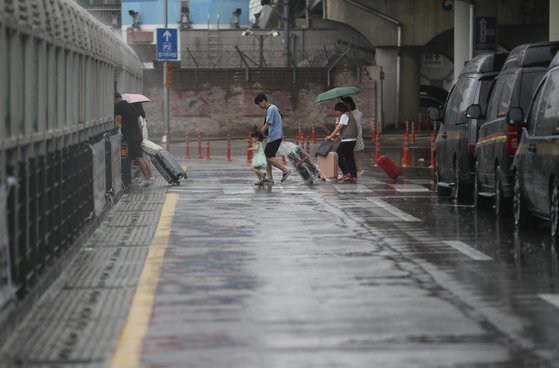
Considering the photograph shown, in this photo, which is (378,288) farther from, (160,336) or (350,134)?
(350,134)

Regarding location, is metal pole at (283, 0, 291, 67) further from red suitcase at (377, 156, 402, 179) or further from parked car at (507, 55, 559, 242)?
parked car at (507, 55, 559, 242)

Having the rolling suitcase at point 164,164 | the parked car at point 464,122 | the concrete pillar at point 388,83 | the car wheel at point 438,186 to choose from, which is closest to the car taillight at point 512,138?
the parked car at point 464,122

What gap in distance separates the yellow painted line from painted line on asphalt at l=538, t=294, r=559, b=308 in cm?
279

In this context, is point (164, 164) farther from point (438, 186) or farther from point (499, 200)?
point (499, 200)

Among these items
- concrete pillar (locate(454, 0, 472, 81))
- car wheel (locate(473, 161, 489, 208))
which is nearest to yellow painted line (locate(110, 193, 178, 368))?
car wheel (locate(473, 161, 489, 208))

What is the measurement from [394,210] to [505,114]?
2.57 meters

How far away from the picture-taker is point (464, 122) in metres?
22.4

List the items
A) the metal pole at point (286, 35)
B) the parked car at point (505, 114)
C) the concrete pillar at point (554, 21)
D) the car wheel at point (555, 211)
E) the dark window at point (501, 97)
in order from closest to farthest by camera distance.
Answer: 1. the car wheel at point (555, 211)
2. the parked car at point (505, 114)
3. the dark window at point (501, 97)
4. the concrete pillar at point (554, 21)
5. the metal pole at point (286, 35)

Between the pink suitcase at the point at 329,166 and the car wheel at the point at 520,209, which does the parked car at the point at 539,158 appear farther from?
the pink suitcase at the point at 329,166

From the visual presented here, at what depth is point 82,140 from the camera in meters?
16.7

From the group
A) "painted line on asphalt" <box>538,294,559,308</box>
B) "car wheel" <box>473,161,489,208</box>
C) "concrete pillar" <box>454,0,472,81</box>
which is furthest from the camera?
"concrete pillar" <box>454,0,472,81</box>

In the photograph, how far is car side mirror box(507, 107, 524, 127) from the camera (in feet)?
56.6

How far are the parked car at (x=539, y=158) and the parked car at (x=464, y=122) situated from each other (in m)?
3.96

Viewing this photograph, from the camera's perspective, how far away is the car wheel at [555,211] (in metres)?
15.3
